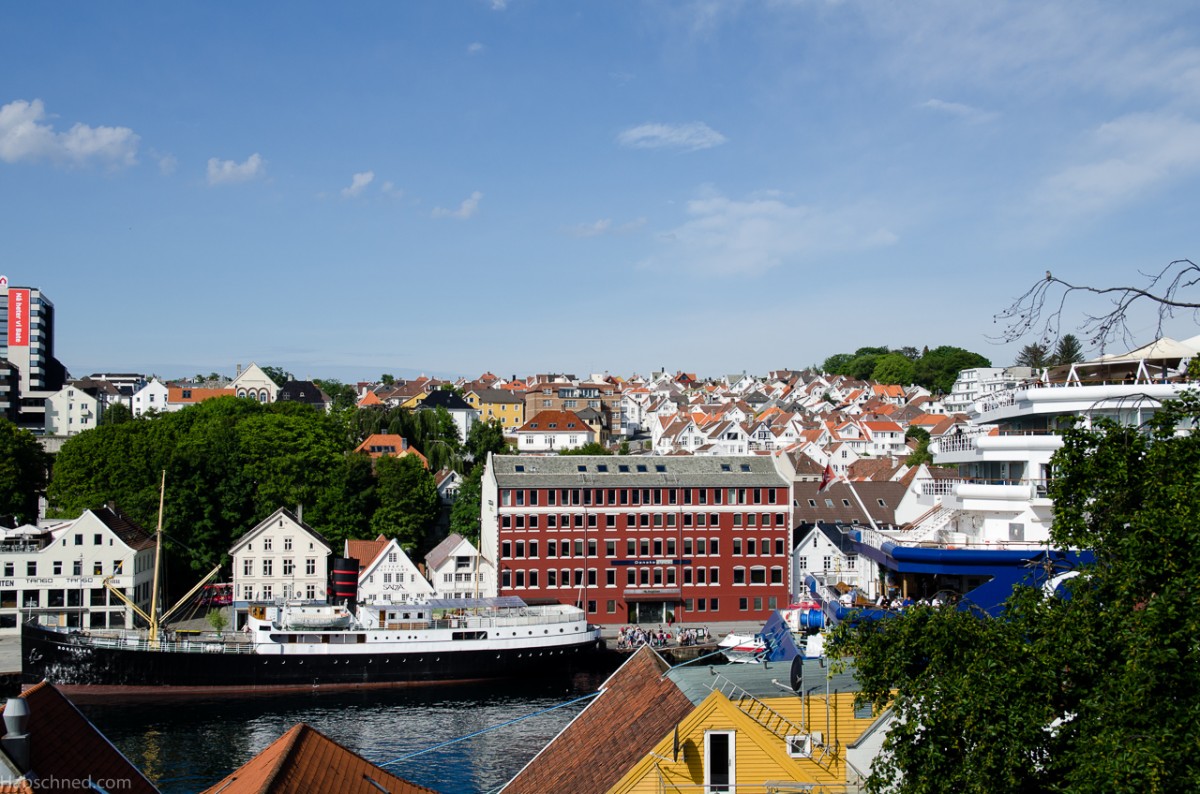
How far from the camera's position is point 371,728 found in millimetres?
36000

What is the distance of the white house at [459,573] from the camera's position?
176ft

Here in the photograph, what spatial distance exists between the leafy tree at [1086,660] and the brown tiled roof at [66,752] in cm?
999

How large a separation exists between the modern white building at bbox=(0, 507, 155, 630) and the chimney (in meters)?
40.1

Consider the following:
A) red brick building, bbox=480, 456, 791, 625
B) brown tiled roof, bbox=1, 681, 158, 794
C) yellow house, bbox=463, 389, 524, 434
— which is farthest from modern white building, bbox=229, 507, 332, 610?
yellow house, bbox=463, 389, 524, 434

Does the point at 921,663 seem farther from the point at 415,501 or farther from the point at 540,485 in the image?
the point at 415,501

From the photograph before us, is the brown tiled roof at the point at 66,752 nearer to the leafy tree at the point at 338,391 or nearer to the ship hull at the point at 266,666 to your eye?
the ship hull at the point at 266,666

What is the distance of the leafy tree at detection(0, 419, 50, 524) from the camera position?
6200 centimetres

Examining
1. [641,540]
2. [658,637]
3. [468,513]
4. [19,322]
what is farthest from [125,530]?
[19,322]

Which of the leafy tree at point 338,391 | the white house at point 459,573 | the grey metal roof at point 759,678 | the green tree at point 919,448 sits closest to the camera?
the grey metal roof at point 759,678

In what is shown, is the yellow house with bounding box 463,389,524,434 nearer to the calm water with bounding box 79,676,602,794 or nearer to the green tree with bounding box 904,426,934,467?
the green tree with bounding box 904,426,934,467

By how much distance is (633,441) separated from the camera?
136 meters

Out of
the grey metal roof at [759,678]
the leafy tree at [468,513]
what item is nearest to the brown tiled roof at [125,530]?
the leafy tree at [468,513]

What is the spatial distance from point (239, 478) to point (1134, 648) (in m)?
56.4

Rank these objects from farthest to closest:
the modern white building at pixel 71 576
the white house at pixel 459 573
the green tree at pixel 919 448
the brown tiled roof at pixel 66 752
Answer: the green tree at pixel 919 448
the white house at pixel 459 573
the modern white building at pixel 71 576
the brown tiled roof at pixel 66 752
